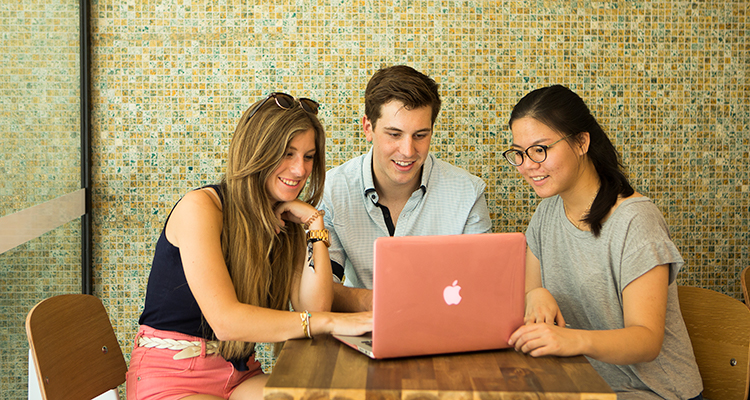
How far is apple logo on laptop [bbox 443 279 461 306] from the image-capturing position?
1.23 m

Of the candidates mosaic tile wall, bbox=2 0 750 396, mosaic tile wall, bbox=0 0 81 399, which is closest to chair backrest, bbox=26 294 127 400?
mosaic tile wall, bbox=0 0 81 399

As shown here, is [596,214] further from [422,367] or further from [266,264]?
[266,264]

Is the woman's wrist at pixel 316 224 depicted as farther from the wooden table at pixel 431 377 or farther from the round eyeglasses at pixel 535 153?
the round eyeglasses at pixel 535 153

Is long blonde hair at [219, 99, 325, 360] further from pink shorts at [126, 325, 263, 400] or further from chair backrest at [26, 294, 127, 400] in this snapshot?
chair backrest at [26, 294, 127, 400]

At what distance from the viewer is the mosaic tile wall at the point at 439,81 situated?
279 cm

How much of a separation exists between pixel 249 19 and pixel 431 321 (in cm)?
211

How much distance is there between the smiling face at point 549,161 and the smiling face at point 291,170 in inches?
26.9

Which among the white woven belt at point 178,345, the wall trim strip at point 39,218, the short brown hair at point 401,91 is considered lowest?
the white woven belt at point 178,345

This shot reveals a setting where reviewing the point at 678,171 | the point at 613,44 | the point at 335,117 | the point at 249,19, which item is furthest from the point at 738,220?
the point at 249,19

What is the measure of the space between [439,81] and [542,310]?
64.1 inches

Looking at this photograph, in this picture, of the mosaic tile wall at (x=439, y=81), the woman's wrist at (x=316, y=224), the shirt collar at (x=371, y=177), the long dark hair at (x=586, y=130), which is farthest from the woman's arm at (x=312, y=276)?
the mosaic tile wall at (x=439, y=81)

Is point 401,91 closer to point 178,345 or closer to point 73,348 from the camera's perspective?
point 178,345

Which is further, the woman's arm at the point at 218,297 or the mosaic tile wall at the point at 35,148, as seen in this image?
the mosaic tile wall at the point at 35,148

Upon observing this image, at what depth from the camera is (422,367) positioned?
3.97 ft
